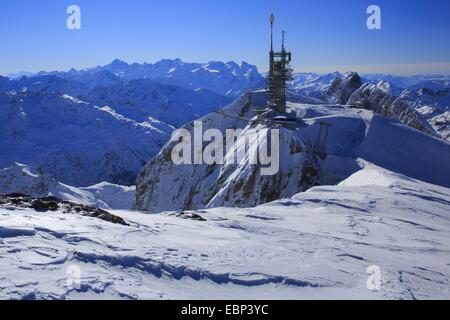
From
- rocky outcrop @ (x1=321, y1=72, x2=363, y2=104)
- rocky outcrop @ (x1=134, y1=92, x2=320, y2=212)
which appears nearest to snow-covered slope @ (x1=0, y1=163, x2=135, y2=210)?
rocky outcrop @ (x1=134, y1=92, x2=320, y2=212)

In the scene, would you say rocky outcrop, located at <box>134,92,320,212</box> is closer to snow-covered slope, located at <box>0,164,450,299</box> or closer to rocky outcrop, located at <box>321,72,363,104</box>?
snow-covered slope, located at <box>0,164,450,299</box>

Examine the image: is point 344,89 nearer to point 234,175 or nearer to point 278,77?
point 278,77

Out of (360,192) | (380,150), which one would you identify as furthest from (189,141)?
(360,192)

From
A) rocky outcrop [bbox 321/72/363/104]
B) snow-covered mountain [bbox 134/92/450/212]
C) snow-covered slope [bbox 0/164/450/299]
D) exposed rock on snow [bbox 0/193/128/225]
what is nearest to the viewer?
snow-covered slope [bbox 0/164/450/299]

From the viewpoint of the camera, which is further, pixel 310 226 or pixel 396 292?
pixel 310 226

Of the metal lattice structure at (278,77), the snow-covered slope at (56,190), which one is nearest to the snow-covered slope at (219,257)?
the metal lattice structure at (278,77)

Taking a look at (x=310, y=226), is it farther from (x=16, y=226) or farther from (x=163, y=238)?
(x=16, y=226)

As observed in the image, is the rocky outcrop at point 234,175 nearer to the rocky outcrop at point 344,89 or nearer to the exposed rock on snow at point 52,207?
the exposed rock on snow at point 52,207
